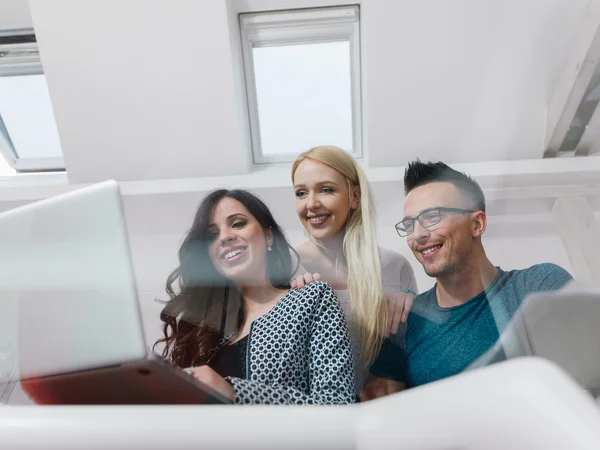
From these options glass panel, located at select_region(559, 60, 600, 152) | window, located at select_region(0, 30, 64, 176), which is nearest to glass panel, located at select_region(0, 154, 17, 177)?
window, located at select_region(0, 30, 64, 176)

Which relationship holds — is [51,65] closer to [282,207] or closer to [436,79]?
[282,207]

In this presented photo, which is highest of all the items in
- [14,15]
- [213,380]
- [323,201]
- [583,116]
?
[14,15]

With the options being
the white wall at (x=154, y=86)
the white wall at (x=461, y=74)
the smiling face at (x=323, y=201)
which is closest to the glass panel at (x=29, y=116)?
the white wall at (x=154, y=86)

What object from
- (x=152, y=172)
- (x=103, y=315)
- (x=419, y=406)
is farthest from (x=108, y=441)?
(x=152, y=172)

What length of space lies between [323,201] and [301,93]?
0.78 ft

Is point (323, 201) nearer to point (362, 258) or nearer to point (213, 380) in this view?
point (362, 258)

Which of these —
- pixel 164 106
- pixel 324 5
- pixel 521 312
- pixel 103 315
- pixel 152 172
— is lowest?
pixel 521 312

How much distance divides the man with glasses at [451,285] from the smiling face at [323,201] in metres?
0.11

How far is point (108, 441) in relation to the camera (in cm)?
60

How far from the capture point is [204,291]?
3.43 ft

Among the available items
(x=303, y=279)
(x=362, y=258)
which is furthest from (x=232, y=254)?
(x=362, y=258)

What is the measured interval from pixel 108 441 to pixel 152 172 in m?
0.64

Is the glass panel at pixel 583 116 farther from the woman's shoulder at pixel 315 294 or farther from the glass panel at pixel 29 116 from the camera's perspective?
the glass panel at pixel 29 116

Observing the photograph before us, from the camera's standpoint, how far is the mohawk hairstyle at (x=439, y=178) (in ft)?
3.37
